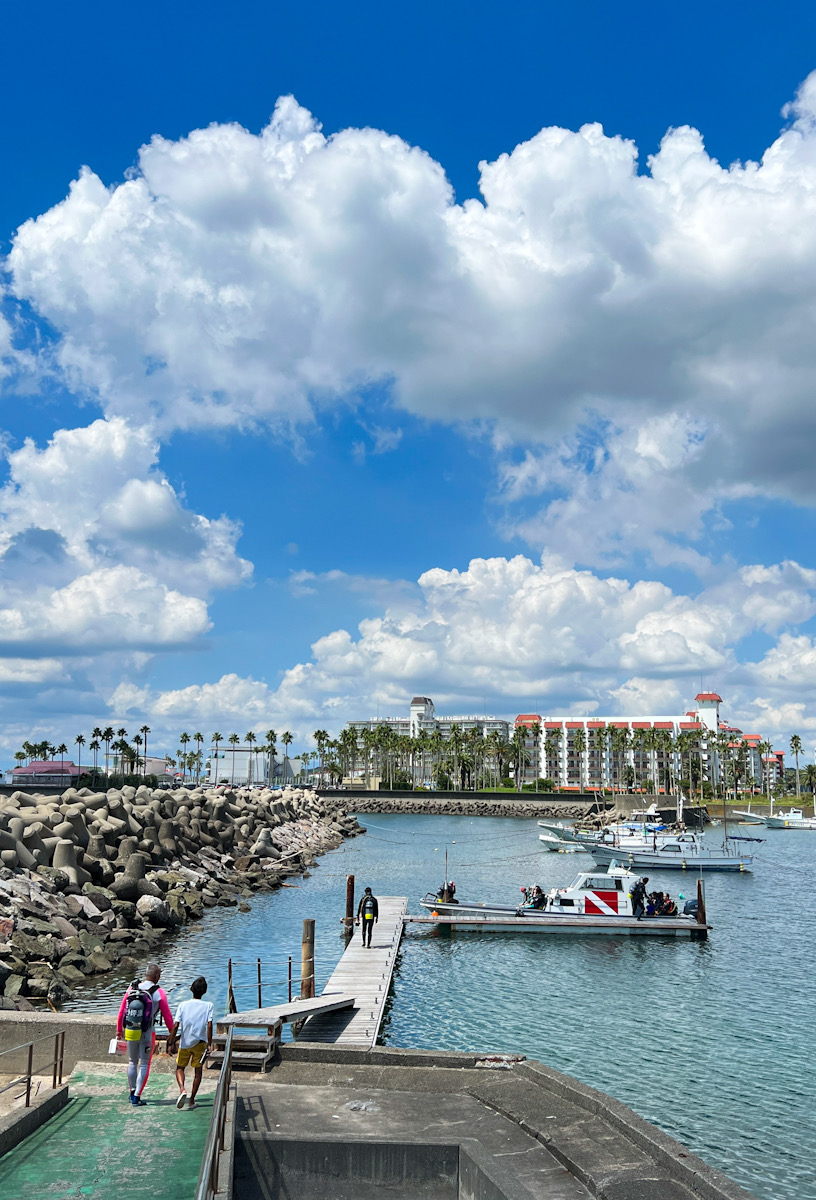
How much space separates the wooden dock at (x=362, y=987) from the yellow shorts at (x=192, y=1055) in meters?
3.21

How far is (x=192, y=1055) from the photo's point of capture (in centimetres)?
1359

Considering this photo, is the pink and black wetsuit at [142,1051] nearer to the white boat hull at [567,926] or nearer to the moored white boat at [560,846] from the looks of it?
the white boat hull at [567,926]

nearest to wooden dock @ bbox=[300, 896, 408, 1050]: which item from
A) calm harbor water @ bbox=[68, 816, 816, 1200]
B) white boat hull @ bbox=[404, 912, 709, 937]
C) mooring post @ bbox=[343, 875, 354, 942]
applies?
mooring post @ bbox=[343, 875, 354, 942]

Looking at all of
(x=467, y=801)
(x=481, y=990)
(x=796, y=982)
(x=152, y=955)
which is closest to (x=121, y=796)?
(x=152, y=955)

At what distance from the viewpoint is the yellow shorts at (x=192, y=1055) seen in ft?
44.4

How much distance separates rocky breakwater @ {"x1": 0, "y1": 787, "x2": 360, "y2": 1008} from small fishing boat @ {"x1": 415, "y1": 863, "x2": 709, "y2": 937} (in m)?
11.8

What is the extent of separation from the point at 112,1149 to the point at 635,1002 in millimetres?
21846

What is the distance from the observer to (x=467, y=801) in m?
166

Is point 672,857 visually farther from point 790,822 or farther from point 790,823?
point 790,822

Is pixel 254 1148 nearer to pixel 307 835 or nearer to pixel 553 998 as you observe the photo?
pixel 553 998

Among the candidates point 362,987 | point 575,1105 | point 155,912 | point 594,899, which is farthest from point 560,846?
point 575,1105

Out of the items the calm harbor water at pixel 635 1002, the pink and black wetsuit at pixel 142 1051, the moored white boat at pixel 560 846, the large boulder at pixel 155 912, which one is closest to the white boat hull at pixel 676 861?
the moored white boat at pixel 560 846

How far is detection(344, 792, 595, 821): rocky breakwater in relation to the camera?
153125mm

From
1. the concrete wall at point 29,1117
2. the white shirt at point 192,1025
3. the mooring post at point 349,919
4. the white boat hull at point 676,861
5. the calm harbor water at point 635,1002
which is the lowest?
the white boat hull at point 676,861
